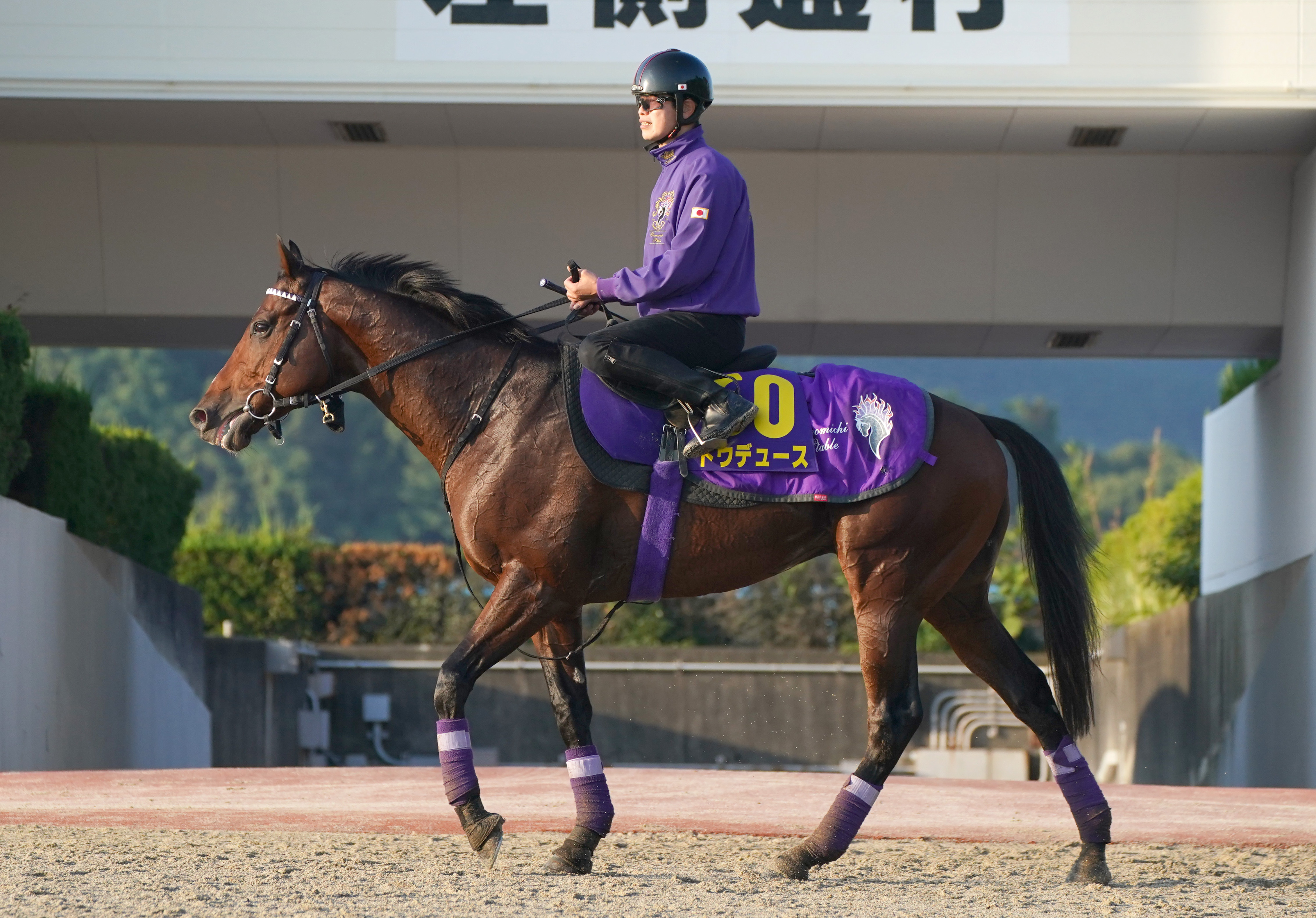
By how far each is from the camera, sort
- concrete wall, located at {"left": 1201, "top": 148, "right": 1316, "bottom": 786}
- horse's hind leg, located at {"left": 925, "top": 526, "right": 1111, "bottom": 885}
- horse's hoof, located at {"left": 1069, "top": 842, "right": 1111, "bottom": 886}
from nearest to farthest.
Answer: horse's hoof, located at {"left": 1069, "top": 842, "right": 1111, "bottom": 886}
horse's hind leg, located at {"left": 925, "top": 526, "right": 1111, "bottom": 885}
concrete wall, located at {"left": 1201, "top": 148, "right": 1316, "bottom": 786}

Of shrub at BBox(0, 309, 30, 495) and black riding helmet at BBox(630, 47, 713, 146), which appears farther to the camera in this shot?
shrub at BBox(0, 309, 30, 495)

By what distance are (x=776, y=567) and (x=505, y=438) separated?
0.99 meters

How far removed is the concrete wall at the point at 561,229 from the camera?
1043 centimetres

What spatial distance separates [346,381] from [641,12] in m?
4.53

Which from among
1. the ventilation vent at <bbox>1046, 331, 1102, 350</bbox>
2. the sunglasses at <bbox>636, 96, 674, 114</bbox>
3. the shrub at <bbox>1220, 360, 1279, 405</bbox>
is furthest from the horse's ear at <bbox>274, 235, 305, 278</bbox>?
the shrub at <bbox>1220, 360, 1279, 405</bbox>

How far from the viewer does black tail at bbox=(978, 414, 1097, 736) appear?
17.4ft

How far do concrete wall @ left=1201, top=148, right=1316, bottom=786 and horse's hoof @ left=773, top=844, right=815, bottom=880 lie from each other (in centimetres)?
548

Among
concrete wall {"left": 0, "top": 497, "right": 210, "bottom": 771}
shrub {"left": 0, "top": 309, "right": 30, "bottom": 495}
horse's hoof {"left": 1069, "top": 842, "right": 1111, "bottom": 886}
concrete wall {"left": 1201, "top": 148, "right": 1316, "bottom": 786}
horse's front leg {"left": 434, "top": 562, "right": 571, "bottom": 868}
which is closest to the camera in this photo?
horse's front leg {"left": 434, "top": 562, "right": 571, "bottom": 868}

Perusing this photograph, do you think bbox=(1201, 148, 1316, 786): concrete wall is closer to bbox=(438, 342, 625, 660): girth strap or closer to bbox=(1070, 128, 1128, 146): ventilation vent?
bbox=(1070, 128, 1128, 146): ventilation vent

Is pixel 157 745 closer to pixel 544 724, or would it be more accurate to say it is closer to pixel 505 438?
pixel 544 724

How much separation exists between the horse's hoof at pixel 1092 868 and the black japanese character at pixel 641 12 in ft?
18.2

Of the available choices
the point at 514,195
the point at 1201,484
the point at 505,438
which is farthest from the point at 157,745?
the point at 1201,484

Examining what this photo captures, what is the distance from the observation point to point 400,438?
65500 millimetres

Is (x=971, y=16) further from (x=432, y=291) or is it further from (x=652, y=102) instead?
(x=432, y=291)
